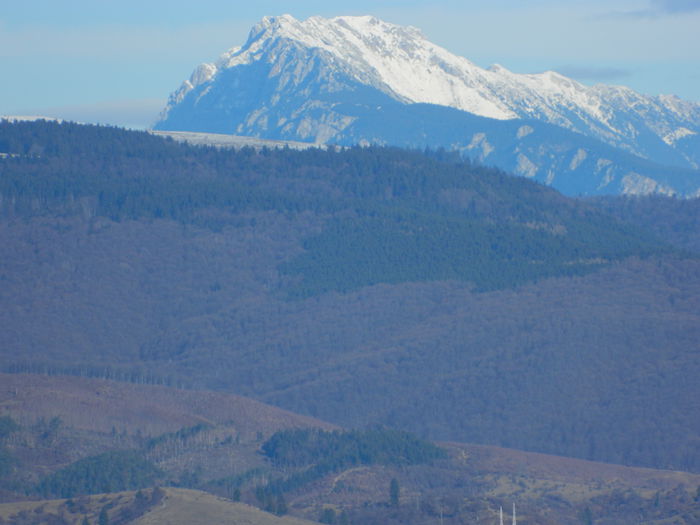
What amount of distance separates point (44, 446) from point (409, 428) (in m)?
51.7

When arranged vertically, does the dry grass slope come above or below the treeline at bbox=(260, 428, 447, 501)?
above

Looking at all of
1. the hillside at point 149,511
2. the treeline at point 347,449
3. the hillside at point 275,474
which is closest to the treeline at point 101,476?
the hillside at point 275,474

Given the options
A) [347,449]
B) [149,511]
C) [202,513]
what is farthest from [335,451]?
[149,511]

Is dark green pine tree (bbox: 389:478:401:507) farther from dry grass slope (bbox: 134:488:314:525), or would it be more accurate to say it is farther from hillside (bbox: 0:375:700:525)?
dry grass slope (bbox: 134:488:314:525)

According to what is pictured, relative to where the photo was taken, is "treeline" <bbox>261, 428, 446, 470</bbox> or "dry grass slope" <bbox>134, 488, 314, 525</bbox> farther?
"treeline" <bbox>261, 428, 446, 470</bbox>

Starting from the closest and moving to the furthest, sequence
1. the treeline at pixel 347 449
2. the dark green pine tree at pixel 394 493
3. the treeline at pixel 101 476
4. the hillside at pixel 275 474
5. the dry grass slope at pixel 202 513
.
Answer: the dry grass slope at pixel 202 513 < the hillside at pixel 275 474 < the dark green pine tree at pixel 394 493 < the treeline at pixel 101 476 < the treeline at pixel 347 449

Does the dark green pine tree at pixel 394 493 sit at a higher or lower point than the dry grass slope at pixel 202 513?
lower

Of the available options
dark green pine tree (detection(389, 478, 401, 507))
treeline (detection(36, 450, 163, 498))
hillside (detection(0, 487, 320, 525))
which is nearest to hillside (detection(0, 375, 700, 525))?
hillside (detection(0, 487, 320, 525))

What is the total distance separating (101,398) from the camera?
16200 cm

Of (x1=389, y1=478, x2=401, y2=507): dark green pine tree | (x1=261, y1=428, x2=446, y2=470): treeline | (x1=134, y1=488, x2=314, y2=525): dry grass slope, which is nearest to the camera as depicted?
(x1=134, y1=488, x2=314, y2=525): dry grass slope

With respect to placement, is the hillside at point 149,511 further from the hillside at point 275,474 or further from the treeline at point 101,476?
the treeline at point 101,476

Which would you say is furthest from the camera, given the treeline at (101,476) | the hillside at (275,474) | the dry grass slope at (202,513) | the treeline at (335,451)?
the treeline at (335,451)

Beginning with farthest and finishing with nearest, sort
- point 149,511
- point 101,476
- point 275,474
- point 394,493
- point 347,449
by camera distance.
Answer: point 347,449 → point 275,474 → point 101,476 → point 394,493 → point 149,511

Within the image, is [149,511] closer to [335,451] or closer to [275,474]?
[275,474]
